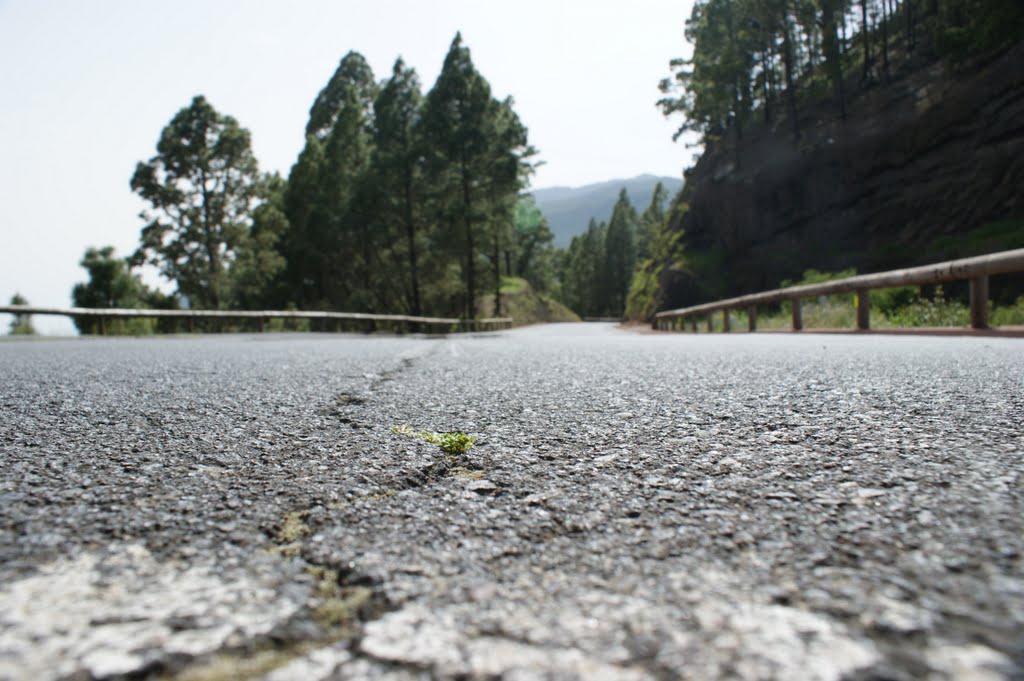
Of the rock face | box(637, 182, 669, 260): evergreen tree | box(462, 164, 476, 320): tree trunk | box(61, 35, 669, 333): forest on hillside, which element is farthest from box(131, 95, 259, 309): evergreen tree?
box(637, 182, 669, 260): evergreen tree

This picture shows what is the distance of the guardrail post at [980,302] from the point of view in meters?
7.47

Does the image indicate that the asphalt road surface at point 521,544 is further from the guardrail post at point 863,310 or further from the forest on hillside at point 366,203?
the forest on hillside at point 366,203

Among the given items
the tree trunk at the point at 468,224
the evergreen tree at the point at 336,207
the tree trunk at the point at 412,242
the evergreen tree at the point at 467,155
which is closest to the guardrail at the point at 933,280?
the tree trunk at the point at 468,224

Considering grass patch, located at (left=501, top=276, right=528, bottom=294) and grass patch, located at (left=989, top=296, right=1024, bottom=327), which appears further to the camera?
grass patch, located at (left=501, top=276, right=528, bottom=294)

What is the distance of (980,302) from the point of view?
24.8 feet

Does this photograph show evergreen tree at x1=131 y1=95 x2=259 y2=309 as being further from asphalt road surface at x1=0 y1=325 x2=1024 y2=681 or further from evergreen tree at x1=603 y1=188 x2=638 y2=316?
evergreen tree at x1=603 y1=188 x2=638 y2=316

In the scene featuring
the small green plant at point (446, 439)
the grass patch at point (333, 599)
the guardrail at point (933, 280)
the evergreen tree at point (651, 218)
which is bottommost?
the grass patch at point (333, 599)

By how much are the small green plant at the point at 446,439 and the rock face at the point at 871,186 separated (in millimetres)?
24930

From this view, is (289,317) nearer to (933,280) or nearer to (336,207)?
(933,280)

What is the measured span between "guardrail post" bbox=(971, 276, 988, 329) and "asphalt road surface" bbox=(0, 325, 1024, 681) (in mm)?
6265

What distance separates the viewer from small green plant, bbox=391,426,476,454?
6.45ft

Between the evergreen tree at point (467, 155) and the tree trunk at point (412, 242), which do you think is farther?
the tree trunk at point (412, 242)

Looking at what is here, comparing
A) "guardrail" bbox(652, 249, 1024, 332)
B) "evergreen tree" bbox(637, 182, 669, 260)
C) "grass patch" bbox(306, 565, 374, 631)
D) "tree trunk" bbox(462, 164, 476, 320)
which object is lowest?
"grass patch" bbox(306, 565, 374, 631)

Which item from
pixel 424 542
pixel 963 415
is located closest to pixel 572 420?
pixel 424 542
